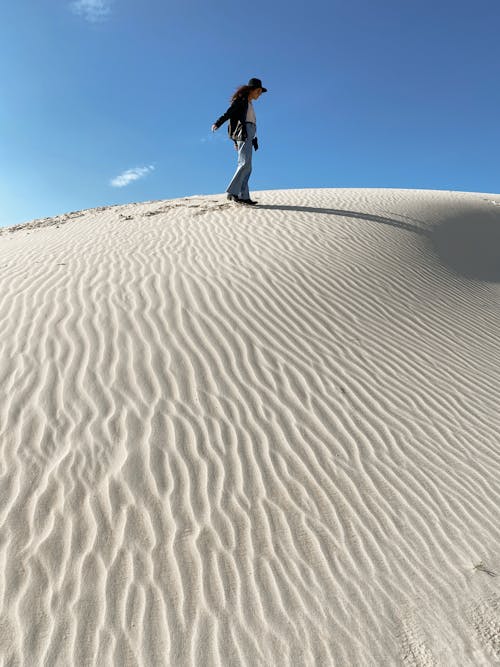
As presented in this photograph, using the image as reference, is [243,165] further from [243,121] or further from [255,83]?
[255,83]

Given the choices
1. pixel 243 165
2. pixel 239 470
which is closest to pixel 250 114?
pixel 243 165

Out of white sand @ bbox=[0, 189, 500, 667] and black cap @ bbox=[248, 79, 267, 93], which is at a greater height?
black cap @ bbox=[248, 79, 267, 93]

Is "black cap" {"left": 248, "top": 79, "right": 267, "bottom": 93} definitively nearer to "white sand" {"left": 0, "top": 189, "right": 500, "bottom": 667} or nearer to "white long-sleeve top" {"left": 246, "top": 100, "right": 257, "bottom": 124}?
"white long-sleeve top" {"left": 246, "top": 100, "right": 257, "bottom": 124}

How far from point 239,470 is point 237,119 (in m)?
7.53

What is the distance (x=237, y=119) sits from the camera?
8.94 metres

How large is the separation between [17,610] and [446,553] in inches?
108

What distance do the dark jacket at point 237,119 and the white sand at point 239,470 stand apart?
3466mm

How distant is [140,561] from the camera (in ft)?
9.36

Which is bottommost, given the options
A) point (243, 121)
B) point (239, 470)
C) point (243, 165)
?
point (239, 470)

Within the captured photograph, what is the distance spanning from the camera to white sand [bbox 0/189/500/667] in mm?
2607

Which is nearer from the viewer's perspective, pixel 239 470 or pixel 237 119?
pixel 239 470

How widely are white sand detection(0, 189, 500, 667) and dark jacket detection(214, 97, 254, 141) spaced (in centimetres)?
347

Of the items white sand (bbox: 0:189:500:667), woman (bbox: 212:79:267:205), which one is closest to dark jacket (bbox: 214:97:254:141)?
woman (bbox: 212:79:267:205)

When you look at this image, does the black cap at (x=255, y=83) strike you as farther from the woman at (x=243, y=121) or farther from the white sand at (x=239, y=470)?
the white sand at (x=239, y=470)
